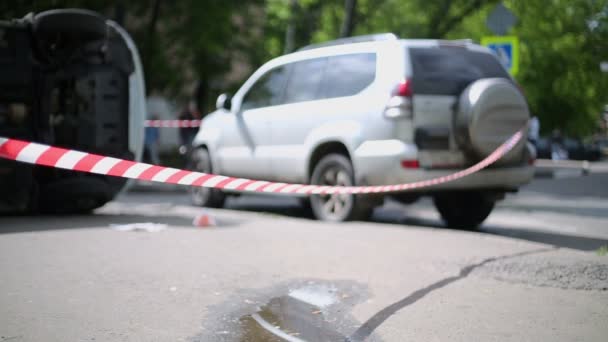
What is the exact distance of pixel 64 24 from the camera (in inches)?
350

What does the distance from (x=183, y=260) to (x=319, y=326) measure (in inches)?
84.5

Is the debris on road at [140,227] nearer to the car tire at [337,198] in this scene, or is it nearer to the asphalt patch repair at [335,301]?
the car tire at [337,198]

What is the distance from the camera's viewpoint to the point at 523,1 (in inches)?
1177

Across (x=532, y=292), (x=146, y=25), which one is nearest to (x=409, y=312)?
(x=532, y=292)

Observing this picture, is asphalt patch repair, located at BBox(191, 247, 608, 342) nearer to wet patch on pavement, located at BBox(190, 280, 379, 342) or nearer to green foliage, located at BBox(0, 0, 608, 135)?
wet patch on pavement, located at BBox(190, 280, 379, 342)

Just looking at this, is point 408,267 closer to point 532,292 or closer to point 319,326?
point 532,292

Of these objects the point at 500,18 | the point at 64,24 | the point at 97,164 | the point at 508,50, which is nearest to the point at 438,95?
the point at 97,164

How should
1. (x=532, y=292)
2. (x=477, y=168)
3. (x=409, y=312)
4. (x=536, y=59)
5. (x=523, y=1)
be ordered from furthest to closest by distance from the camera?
(x=536, y=59) < (x=523, y=1) < (x=477, y=168) < (x=532, y=292) < (x=409, y=312)

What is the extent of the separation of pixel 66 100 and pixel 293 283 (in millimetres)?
5047

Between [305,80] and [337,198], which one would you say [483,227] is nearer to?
[337,198]

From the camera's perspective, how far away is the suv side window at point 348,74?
9.01 m

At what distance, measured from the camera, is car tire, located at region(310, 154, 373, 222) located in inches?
353

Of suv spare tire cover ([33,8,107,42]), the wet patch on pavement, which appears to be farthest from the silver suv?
the wet patch on pavement

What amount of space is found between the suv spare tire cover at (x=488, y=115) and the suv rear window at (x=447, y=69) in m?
0.21
